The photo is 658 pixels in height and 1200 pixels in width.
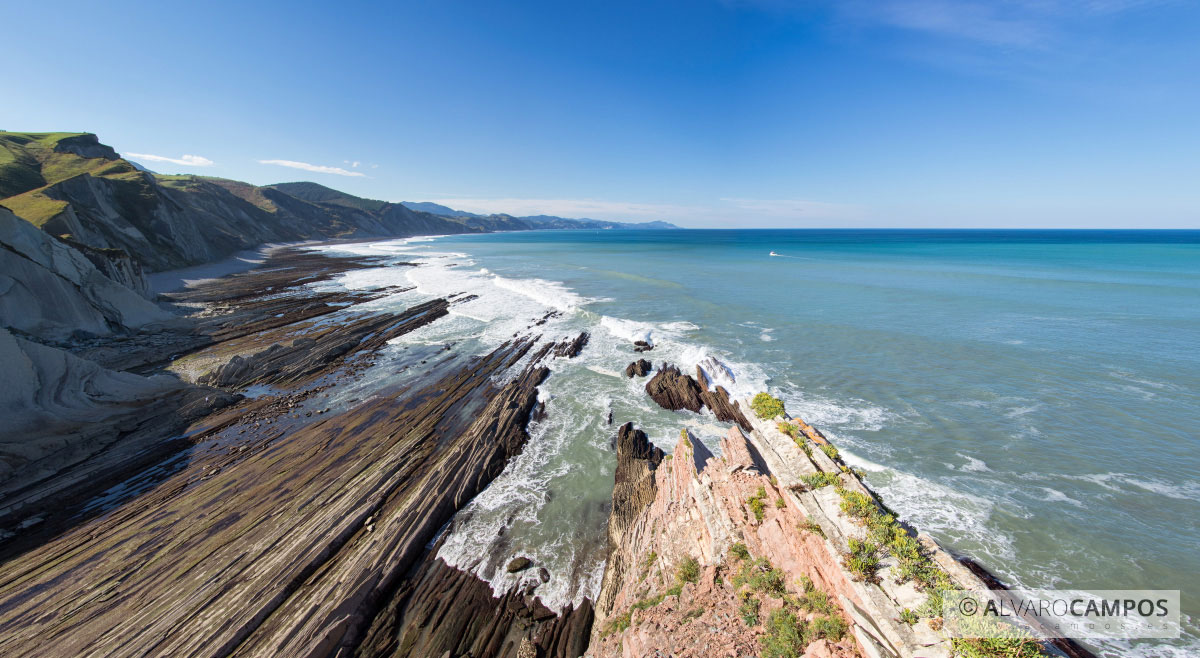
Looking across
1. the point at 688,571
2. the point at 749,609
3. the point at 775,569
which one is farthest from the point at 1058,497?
the point at 688,571

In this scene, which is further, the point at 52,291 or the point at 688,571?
the point at 52,291

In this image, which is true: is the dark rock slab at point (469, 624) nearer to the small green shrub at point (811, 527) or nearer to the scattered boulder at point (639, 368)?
the small green shrub at point (811, 527)

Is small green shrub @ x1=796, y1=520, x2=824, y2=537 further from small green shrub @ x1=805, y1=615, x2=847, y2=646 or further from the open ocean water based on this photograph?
the open ocean water

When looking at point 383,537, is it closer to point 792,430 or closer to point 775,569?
point 775,569

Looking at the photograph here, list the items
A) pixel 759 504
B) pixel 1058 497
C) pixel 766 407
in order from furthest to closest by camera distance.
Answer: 1. pixel 1058 497
2. pixel 766 407
3. pixel 759 504

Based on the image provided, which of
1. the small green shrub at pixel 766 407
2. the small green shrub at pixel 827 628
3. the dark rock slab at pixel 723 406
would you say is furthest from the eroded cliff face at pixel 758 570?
the dark rock slab at pixel 723 406
